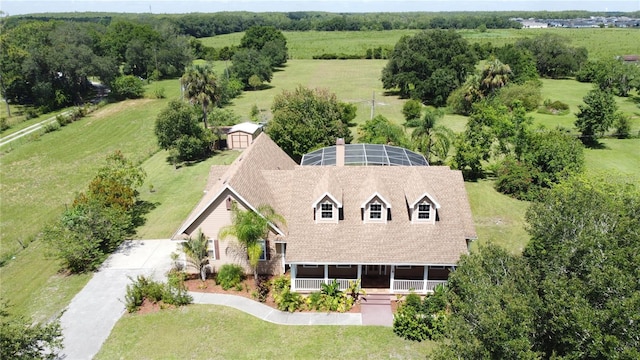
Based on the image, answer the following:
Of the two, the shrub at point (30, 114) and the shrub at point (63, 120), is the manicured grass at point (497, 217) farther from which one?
the shrub at point (30, 114)

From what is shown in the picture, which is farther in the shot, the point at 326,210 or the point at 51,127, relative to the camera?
the point at 51,127

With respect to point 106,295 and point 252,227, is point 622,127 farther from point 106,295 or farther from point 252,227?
point 106,295

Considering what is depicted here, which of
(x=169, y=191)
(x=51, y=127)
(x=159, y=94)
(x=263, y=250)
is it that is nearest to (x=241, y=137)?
(x=169, y=191)

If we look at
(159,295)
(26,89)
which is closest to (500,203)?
(159,295)

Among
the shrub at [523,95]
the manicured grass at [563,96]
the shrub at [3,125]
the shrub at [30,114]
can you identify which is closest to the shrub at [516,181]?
the manicured grass at [563,96]

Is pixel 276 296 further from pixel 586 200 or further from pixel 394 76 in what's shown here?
pixel 394 76

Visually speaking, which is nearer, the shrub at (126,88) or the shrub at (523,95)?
the shrub at (523,95)
